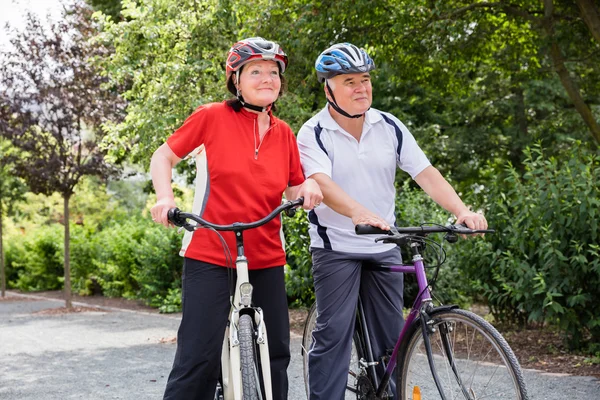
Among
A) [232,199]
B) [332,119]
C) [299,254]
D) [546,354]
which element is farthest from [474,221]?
[299,254]

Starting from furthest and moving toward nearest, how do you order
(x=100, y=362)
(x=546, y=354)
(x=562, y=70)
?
(x=562, y=70)
(x=100, y=362)
(x=546, y=354)

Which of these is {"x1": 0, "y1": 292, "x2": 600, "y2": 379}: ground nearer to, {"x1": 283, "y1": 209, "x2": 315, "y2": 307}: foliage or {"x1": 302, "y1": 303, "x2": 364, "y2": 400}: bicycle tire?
{"x1": 283, "y1": 209, "x2": 315, "y2": 307}: foliage

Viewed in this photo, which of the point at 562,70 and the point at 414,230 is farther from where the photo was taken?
the point at 562,70

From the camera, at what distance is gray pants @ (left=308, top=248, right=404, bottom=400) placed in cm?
384

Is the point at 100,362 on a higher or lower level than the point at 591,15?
lower

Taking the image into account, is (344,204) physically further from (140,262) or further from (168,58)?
Answer: (140,262)

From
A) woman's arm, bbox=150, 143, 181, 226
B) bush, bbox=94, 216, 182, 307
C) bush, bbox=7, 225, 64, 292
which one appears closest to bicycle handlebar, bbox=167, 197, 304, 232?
woman's arm, bbox=150, 143, 181, 226

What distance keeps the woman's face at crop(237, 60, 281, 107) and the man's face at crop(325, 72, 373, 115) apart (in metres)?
0.37

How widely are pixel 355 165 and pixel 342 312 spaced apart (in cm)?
67

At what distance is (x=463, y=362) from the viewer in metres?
3.36

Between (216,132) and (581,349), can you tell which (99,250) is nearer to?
(581,349)

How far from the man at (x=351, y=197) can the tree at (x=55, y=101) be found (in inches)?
423

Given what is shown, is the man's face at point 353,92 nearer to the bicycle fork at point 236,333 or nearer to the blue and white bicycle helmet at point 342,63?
the blue and white bicycle helmet at point 342,63

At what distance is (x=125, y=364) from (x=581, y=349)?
4.07 m
